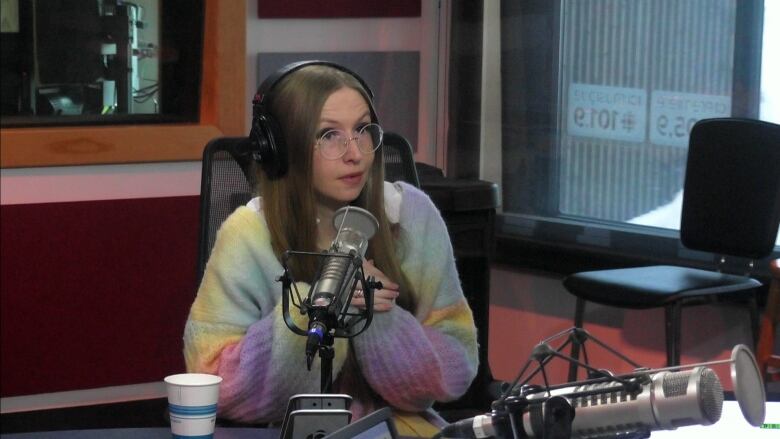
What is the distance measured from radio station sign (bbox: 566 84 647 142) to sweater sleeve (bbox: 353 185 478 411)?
227 cm

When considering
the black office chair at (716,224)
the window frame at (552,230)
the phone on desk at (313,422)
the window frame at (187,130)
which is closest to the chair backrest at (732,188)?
Result: the black office chair at (716,224)

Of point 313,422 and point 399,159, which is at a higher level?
point 399,159

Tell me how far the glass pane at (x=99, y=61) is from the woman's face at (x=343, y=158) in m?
2.39

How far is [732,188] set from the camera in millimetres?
3740

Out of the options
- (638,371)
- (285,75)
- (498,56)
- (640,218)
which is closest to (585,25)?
(498,56)

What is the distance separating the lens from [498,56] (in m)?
4.79

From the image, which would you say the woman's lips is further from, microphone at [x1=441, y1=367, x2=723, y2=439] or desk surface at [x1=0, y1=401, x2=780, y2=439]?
microphone at [x1=441, y1=367, x2=723, y2=439]

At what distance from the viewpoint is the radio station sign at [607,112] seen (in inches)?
171

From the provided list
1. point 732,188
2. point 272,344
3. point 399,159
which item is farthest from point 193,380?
point 732,188

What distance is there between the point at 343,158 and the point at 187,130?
2.39m

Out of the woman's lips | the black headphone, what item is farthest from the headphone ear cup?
the woman's lips

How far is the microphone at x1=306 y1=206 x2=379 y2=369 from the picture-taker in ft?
4.60

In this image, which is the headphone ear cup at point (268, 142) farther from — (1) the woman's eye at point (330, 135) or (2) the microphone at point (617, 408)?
(2) the microphone at point (617, 408)

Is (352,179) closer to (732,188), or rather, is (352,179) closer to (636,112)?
(732,188)
